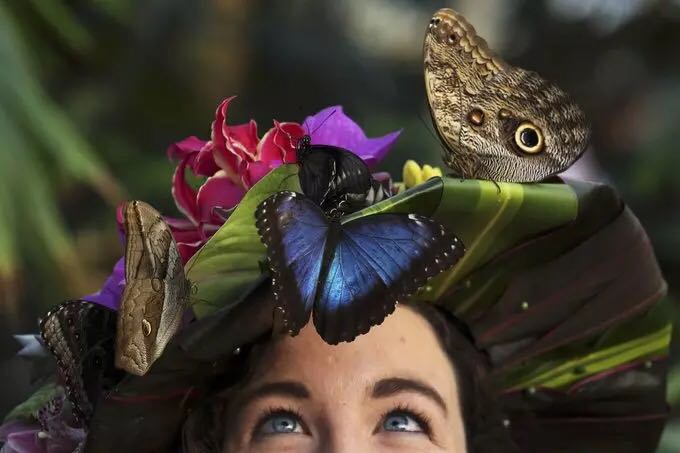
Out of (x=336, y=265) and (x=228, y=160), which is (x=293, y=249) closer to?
(x=336, y=265)

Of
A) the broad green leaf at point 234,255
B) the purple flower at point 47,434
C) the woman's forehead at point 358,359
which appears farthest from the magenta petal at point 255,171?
the purple flower at point 47,434

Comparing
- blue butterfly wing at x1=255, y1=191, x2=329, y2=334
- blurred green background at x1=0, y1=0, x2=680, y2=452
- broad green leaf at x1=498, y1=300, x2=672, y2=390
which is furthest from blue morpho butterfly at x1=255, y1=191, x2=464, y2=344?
blurred green background at x1=0, y1=0, x2=680, y2=452

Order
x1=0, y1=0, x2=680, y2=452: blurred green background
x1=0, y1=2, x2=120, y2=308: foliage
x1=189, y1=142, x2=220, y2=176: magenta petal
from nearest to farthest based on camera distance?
x1=189, y1=142, x2=220, y2=176: magenta petal → x1=0, y1=2, x2=120, y2=308: foliage → x1=0, y1=0, x2=680, y2=452: blurred green background

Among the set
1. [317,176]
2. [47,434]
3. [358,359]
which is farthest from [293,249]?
[47,434]

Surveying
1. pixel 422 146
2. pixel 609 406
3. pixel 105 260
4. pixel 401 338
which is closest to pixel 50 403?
pixel 401 338

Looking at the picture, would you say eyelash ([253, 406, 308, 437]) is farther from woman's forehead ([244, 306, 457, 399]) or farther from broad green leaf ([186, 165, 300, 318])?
broad green leaf ([186, 165, 300, 318])

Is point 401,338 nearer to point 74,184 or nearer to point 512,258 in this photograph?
point 512,258

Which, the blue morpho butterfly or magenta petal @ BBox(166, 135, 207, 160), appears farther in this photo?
magenta petal @ BBox(166, 135, 207, 160)
